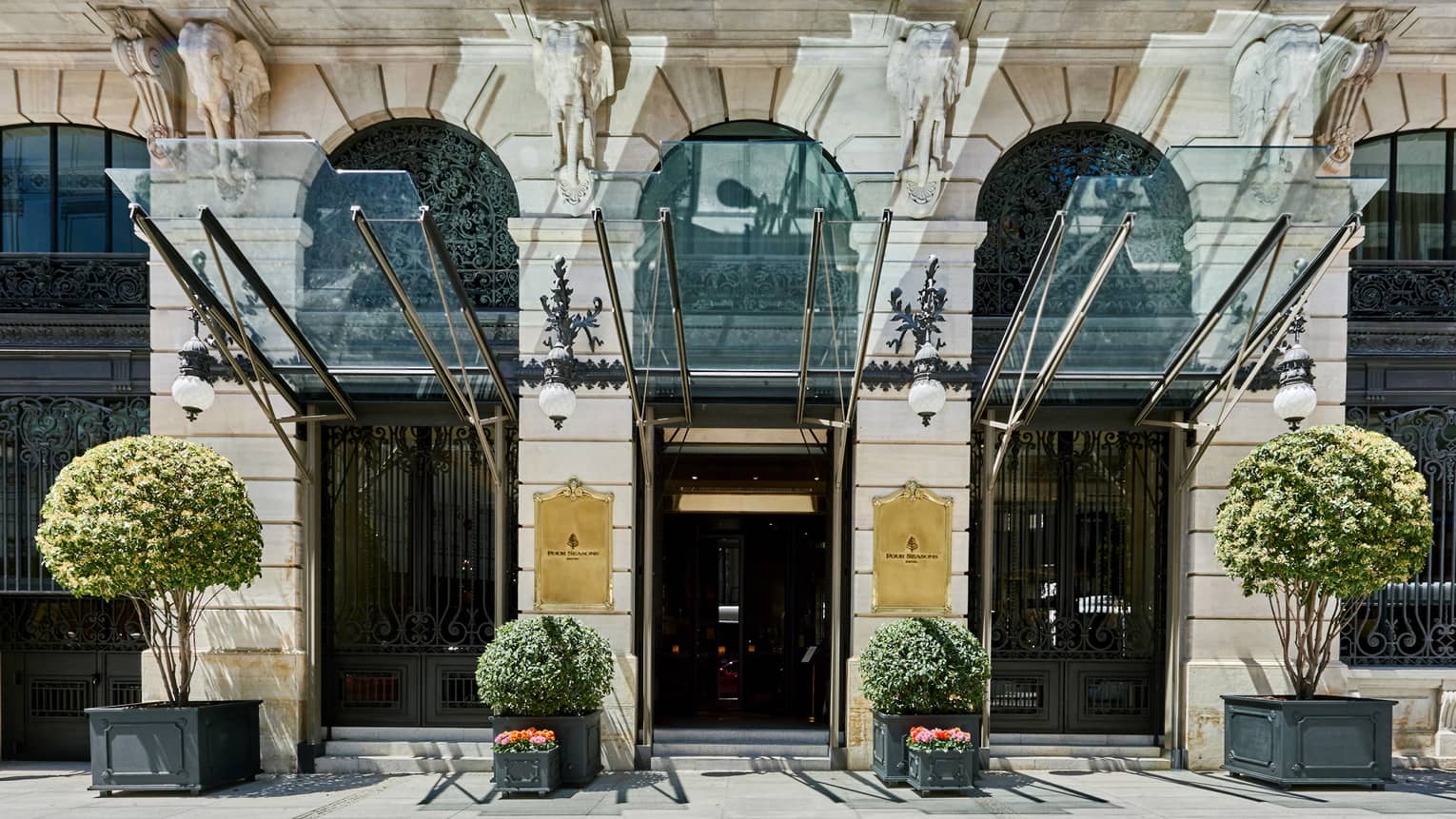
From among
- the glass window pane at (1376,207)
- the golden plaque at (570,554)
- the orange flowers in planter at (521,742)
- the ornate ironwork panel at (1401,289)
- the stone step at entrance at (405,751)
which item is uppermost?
the glass window pane at (1376,207)

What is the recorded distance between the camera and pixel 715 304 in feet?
35.7

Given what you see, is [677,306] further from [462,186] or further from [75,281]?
[75,281]

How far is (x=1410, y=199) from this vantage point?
13.0 meters

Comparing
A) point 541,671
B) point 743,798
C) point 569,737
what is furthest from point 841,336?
point 569,737

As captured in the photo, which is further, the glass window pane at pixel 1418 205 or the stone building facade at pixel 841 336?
the glass window pane at pixel 1418 205

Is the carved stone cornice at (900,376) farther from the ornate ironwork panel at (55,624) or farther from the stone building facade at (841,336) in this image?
the ornate ironwork panel at (55,624)

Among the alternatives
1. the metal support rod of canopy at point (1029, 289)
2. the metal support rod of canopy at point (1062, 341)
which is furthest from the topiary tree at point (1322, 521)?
the metal support rod of canopy at point (1029, 289)

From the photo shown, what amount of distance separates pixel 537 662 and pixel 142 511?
4.13m

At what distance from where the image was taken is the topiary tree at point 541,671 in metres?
10.6

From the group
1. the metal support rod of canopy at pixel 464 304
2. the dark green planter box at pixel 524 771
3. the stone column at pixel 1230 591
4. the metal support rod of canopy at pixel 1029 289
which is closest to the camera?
the metal support rod of canopy at pixel 464 304

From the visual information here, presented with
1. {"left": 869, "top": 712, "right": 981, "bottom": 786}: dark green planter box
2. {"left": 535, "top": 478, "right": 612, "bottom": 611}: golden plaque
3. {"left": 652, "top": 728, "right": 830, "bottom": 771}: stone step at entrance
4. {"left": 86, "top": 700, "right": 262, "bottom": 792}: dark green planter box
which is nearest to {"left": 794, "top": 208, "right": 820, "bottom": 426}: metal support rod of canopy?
{"left": 535, "top": 478, "right": 612, "bottom": 611}: golden plaque

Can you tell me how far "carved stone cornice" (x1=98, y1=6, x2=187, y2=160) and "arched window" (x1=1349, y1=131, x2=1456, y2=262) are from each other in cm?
1410

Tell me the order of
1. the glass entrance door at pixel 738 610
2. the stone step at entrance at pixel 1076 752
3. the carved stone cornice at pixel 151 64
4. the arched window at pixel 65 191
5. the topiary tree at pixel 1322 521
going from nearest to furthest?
the topiary tree at pixel 1322 521
the carved stone cornice at pixel 151 64
the stone step at entrance at pixel 1076 752
the arched window at pixel 65 191
the glass entrance door at pixel 738 610

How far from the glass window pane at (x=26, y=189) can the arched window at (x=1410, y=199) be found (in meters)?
16.2
